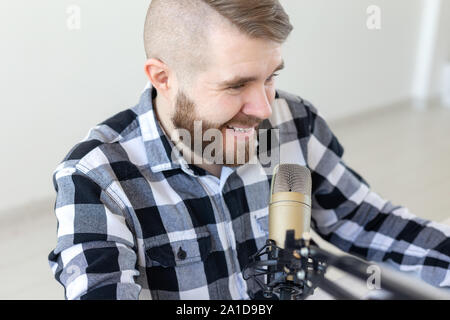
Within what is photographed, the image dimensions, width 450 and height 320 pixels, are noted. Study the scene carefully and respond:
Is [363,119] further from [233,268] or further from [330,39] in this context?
[233,268]

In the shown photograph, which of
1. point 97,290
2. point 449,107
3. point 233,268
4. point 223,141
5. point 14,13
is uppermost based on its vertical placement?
point 14,13

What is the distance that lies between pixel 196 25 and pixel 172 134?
240mm

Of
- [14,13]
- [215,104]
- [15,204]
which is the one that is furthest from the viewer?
[15,204]

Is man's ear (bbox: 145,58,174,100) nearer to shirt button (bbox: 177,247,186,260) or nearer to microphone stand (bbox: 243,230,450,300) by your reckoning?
shirt button (bbox: 177,247,186,260)

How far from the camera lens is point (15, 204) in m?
2.58

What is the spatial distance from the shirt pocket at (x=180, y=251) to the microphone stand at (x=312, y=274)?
1.40ft

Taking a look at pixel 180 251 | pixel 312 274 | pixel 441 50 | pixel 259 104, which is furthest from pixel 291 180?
pixel 441 50

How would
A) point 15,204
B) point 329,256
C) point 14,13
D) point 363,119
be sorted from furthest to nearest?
point 363,119, point 15,204, point 14,13, point 329,256

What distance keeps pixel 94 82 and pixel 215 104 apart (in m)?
1.76

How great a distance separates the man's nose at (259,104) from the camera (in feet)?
3.25

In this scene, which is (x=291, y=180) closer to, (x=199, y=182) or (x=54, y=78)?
(x=199, y=182)

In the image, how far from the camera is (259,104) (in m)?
0.99

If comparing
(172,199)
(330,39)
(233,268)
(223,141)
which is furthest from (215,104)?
(330,39)

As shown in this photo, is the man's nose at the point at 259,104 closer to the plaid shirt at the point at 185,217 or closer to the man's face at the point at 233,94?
the man's face at the point at 233,94
